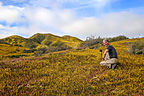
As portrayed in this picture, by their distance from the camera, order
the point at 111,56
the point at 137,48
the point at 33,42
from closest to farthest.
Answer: the point at 111,56, the point at 137,48, the point at 33,42

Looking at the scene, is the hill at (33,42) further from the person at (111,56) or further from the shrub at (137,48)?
the person at (111,56)

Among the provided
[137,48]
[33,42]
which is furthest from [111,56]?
[33,42]

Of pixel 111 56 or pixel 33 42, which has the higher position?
pixel 33 42

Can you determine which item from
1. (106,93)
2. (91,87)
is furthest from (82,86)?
(106,93)

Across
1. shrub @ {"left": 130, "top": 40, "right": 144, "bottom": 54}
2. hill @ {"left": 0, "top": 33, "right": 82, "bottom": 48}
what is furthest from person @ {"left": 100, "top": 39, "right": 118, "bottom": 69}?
hill @ {"left": 0, "top": 33, "right": 82, "bottom": 48}

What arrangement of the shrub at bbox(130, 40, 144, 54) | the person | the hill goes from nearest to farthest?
the person
the shrub at bbox(130, 40, 144, 54)
the hill

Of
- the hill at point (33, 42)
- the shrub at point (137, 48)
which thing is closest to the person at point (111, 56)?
the shrub at point (137, 48)

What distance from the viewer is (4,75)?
880cm

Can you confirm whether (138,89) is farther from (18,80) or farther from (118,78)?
(18,80)

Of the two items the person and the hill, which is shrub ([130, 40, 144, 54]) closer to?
the person

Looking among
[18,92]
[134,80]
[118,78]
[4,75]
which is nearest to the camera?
[18,92]

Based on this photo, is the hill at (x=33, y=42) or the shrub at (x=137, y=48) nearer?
the shrub at (x=137, y=48)

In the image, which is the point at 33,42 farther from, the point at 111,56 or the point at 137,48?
the point at 111,56

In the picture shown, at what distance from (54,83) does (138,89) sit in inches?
195
